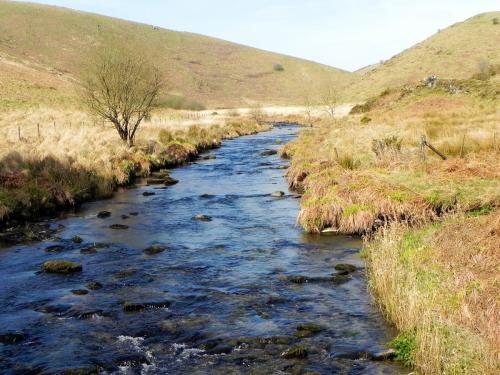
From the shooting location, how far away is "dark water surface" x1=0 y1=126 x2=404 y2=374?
1022cm

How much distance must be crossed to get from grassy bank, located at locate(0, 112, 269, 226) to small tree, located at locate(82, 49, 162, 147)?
1.90 metres

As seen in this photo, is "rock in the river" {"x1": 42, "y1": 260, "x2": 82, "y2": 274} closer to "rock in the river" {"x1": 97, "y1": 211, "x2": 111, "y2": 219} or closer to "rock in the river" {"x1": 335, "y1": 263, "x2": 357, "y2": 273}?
"rock in the river" {"x1": 97, "y1": 211, "x2": 111, "y2": 219}

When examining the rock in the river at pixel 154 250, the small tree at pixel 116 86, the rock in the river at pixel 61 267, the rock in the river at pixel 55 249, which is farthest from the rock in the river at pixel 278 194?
the small tree at pixel 116 86

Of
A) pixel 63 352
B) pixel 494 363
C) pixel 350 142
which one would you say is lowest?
pixel 63 352

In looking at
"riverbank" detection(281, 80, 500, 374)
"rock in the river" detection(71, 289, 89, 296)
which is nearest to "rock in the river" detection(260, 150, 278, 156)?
"riverbank" detection(281, 80, 500, 374)

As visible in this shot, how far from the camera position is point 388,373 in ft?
30.8

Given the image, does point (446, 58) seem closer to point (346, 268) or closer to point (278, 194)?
point (278, 194)

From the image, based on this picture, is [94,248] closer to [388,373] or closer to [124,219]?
[124,219]

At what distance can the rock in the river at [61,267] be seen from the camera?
15676mm

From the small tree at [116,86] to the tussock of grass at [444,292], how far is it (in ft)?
91.1

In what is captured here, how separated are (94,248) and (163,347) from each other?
8.47 m

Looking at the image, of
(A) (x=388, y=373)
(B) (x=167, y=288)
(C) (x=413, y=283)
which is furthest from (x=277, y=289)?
(A) (x=388, y=373)

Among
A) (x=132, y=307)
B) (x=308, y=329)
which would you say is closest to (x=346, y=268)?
(x=308, y=329)

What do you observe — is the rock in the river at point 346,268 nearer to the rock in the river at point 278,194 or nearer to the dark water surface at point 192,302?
the dark water surface at point 192,302
